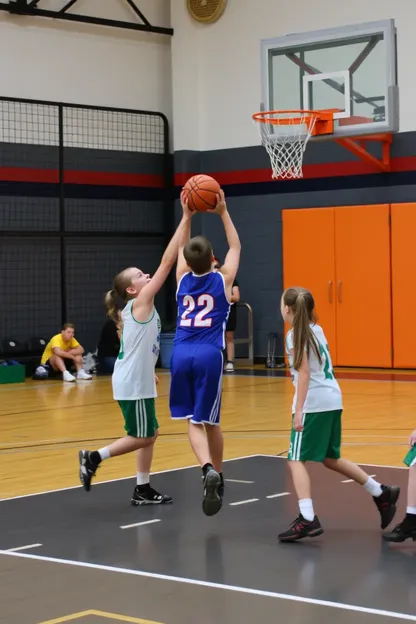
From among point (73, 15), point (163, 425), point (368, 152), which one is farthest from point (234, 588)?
point (73, 15)

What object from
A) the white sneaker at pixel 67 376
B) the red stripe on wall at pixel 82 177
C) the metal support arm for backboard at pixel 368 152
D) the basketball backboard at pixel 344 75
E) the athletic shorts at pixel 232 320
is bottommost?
the white sneaker at pixel 67 376

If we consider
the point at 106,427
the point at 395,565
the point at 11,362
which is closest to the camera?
the point at 395,565

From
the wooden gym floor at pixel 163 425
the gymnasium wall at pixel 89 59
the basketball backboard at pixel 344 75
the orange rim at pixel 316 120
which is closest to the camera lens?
the wooden gym floor at pixel 163 425

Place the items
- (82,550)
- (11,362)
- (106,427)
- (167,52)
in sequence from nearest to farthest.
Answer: (82,550)
(106,427)
(11,362)
(167,52)

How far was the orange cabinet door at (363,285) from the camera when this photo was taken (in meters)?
16.4

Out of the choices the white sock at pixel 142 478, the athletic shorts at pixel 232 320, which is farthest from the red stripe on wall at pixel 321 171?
the white sock at pixel 142 478

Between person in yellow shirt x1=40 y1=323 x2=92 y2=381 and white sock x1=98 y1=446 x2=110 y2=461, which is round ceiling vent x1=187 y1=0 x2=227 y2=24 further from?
white sock x1=98 y1=446 x2=110 y2=461

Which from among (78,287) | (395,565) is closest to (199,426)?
(395,565)

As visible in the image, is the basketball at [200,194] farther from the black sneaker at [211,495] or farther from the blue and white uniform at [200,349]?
the black sneaker at [211,495]

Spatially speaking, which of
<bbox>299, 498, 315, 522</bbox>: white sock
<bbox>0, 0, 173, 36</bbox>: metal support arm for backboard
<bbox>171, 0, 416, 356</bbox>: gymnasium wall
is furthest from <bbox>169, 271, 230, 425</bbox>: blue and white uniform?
<bbox>0, 0, 173, 36</bbox>: metal support arm for backboard

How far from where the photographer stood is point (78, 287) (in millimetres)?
17453

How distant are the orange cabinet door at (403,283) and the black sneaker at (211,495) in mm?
10753

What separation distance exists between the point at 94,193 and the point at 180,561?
12796mm

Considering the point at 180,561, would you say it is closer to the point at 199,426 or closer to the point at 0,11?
the point at 199,426
